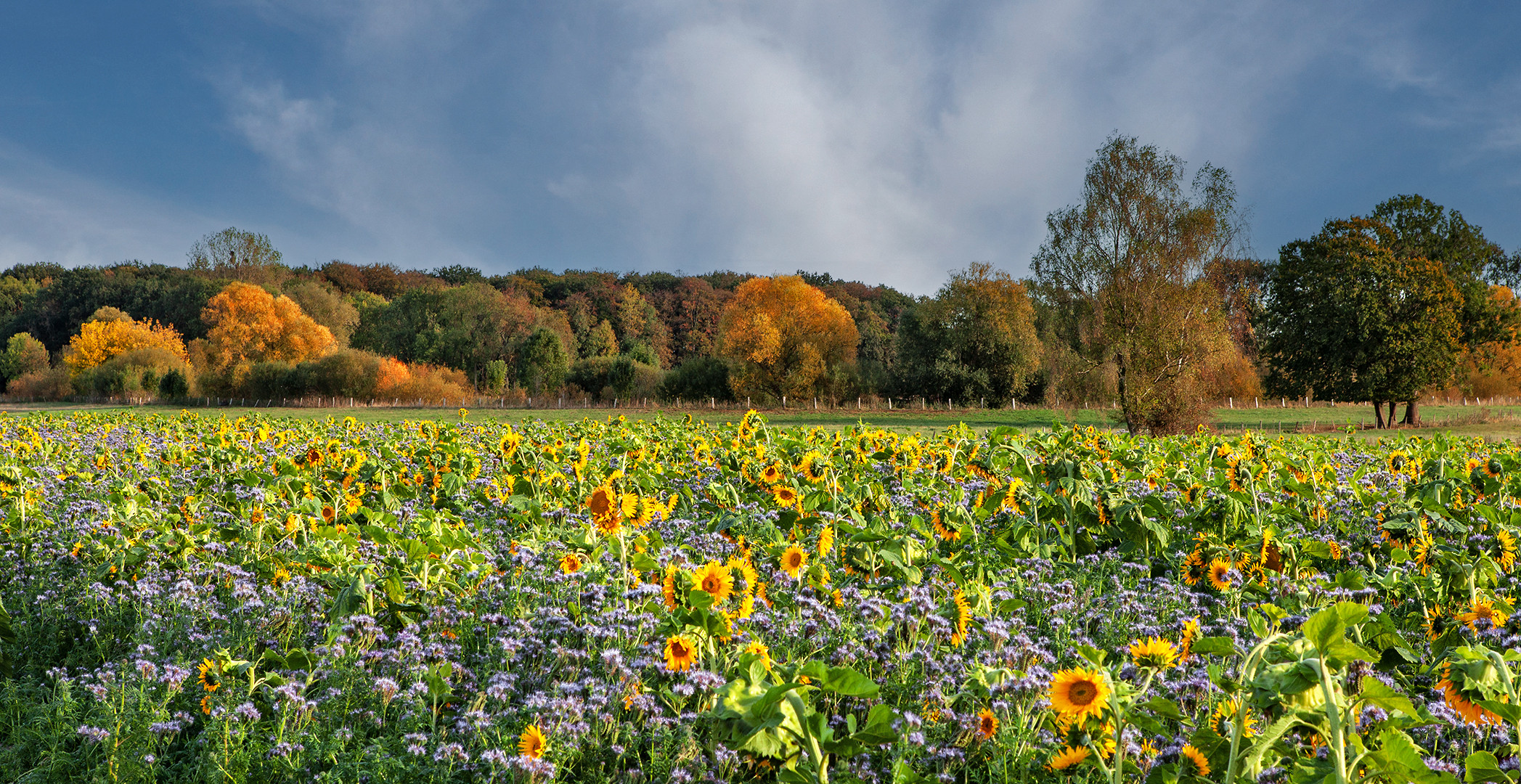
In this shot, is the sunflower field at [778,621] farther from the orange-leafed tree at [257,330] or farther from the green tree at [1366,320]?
the orange-leafed tree at [257,330]

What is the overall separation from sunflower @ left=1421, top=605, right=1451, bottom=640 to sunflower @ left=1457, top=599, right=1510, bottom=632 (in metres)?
0.21

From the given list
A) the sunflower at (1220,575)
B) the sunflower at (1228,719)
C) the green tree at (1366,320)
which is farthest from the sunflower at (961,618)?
the green tree at (1366,320)

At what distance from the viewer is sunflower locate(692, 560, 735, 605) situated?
8.39 feet

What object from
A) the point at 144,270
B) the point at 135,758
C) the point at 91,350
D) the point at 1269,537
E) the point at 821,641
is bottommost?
the point at 135,758

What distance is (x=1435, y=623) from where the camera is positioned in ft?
10.5

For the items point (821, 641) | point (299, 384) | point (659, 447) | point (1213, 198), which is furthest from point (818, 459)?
point (299, 384)

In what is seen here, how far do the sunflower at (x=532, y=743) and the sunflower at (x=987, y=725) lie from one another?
1.24m

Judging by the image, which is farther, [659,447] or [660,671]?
[659,447]

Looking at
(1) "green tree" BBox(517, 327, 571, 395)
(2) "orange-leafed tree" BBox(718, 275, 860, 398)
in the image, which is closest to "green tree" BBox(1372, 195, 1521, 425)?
(2) "orange-leafed tree" BBox(718, 275, 860, 398)

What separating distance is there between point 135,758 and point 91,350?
71774mm

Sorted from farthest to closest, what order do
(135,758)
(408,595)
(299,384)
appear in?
(299,384)
(408,595)
(135,758)

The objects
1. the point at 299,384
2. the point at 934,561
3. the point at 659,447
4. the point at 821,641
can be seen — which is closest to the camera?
the point at 821,641

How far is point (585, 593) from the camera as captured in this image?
3.21 meters

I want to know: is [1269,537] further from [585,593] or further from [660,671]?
[585,593]
